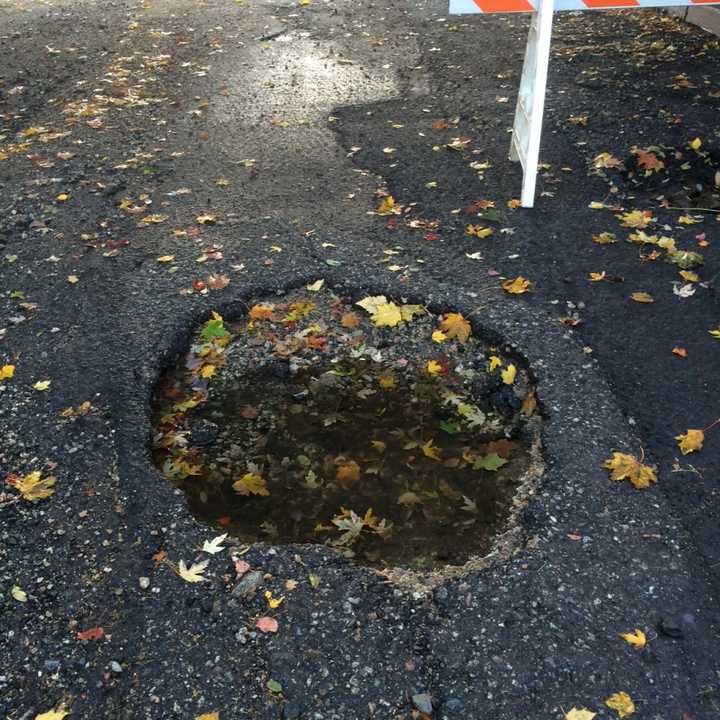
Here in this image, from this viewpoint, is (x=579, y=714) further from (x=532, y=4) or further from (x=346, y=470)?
(x=532, y=4)

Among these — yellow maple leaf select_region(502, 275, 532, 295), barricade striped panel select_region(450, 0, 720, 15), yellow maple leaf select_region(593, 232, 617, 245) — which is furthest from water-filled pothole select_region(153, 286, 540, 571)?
barricade striped panel select_region(450, 0, 720, 15)

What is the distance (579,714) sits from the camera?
2.37m

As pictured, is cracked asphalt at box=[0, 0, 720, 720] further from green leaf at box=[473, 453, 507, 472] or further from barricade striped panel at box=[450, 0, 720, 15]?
barricade striped panel at box=[450, 0, 720, 15]

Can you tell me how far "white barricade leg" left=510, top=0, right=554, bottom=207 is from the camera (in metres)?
4.39

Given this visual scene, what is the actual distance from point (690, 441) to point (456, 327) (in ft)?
4.24

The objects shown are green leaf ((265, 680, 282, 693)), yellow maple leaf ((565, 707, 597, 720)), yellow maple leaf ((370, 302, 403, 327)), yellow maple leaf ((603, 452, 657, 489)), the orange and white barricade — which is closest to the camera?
yellow maple leaf ((565, 707, 597, 720))

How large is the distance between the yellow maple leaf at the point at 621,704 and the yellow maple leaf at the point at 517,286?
234cm

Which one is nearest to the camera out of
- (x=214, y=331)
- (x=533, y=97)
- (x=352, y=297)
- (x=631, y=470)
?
(x=631, y=470)

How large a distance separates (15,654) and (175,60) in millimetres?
7286

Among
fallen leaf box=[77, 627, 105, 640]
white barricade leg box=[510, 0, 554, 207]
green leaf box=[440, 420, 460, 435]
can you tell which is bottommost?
green leaf box=[440, 420, 460, 435]

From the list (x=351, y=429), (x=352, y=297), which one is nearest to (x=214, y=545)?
(x=351, y=429)

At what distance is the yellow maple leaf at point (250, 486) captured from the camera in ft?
10.9

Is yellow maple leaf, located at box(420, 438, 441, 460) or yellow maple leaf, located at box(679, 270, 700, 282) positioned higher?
yellow maple leaf, located at box(679, 270, 700, 282)

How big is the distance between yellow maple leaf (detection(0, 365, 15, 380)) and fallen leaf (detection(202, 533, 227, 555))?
162 centimetres
